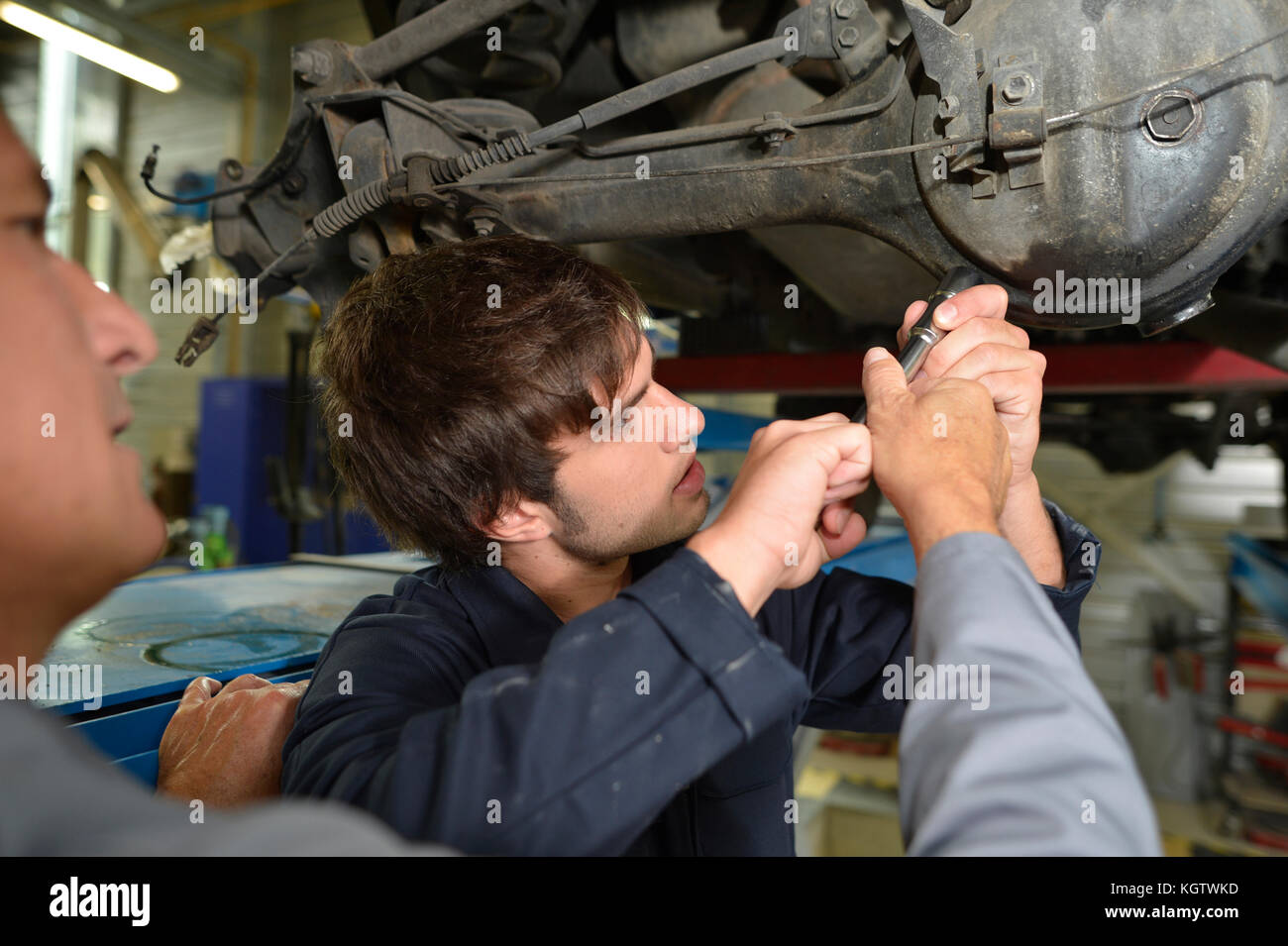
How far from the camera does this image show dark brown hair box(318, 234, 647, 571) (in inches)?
29.9

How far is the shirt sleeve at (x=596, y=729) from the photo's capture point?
0.46 metres

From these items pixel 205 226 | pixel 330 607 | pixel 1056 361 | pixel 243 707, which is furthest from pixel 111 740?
pixel 1056 361

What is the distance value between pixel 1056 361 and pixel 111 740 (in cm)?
140

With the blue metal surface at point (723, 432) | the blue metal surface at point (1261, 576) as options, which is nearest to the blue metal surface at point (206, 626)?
the blue metal surface at point (723, 432)

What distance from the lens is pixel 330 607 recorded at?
51.1 inches

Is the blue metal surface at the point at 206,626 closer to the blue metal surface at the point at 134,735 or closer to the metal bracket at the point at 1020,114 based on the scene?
the blue metal surface at the point at 134,735

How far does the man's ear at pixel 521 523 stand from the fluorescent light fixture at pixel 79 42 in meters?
3.93

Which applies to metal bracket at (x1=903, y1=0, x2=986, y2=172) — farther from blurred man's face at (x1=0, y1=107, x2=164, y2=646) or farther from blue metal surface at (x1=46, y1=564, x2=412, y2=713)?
blue metal surface at (x1=46, y1=564, x2=412, y2=713)

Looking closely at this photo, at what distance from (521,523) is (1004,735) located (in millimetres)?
513

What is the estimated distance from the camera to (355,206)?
0.95 m

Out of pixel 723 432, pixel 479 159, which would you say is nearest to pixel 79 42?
pixel 723 432

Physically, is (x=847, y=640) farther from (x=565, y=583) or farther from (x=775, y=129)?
(x=775, y=129)

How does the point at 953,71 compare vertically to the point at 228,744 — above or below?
above
